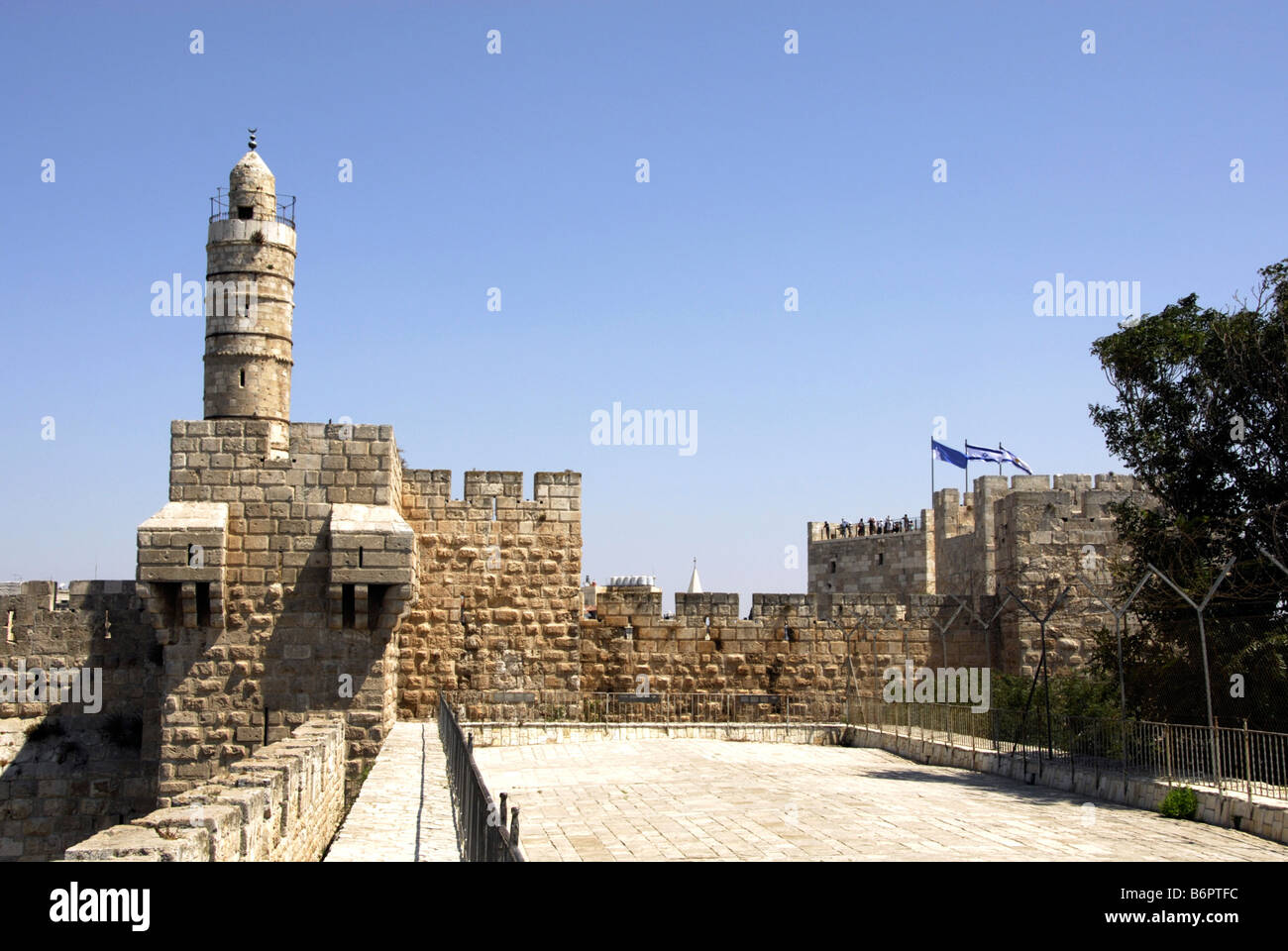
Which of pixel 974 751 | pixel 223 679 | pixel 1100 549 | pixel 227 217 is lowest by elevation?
pixel 974 751

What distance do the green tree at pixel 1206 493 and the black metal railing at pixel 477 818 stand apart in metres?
7.29

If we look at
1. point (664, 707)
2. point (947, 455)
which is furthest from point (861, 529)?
point (664, 707)

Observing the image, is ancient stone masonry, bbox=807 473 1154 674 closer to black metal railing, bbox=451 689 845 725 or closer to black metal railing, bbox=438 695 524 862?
black metal railing, bbox=451 689 845 725

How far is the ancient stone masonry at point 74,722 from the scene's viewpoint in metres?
14.8

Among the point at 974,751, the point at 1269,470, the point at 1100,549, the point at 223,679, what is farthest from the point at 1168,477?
the point at 223,679

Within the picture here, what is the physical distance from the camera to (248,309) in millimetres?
23812

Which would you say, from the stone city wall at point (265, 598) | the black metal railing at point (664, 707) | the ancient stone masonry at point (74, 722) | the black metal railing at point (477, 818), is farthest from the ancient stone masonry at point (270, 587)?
the black metal railing at point (477, 818)

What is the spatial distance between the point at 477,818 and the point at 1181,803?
6.44 metres

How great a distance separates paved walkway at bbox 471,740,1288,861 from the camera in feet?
27.8

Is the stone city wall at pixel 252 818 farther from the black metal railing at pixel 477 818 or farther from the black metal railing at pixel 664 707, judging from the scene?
the black metal railing at pixel 664 707

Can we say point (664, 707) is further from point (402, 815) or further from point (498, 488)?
point (402, 815)
